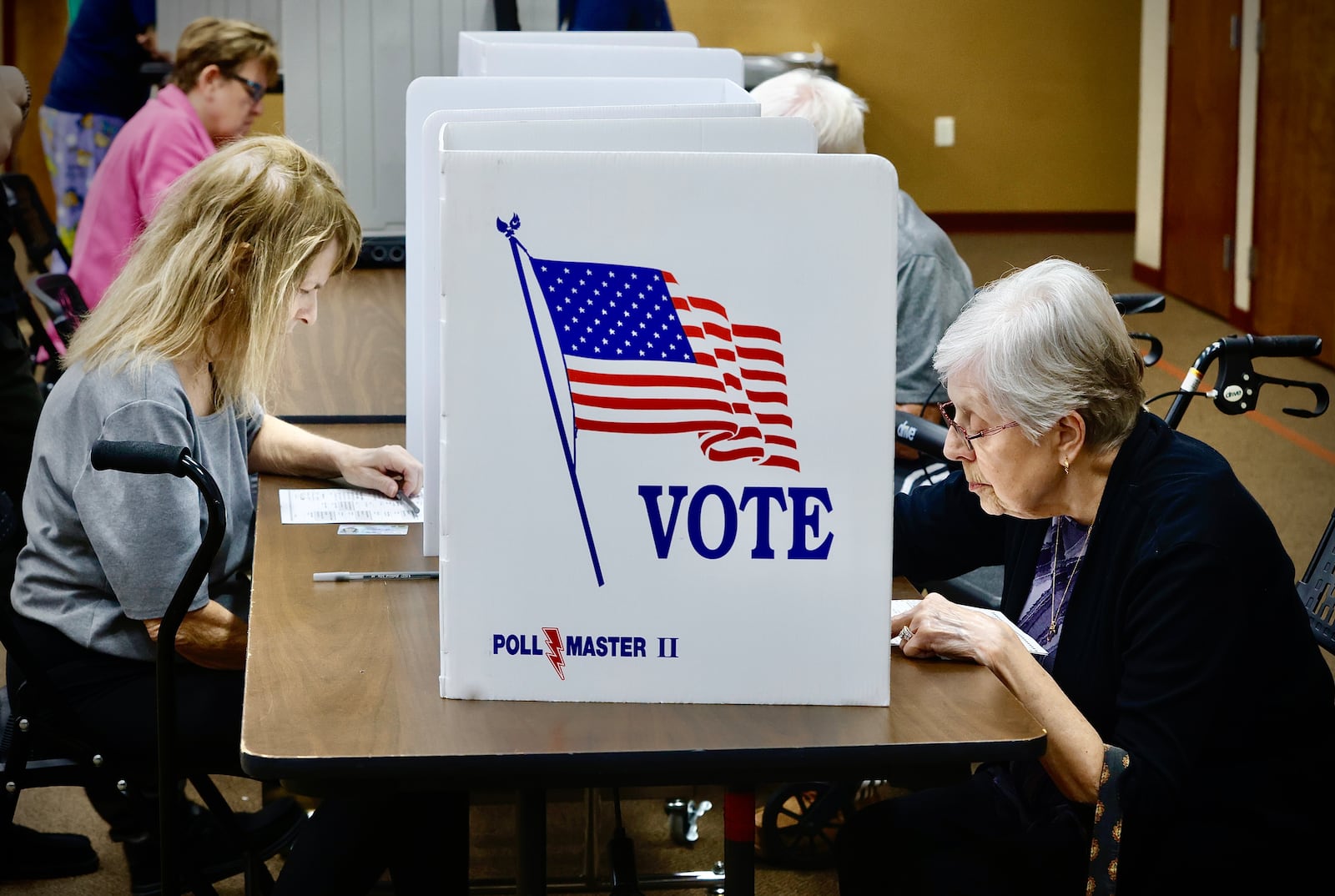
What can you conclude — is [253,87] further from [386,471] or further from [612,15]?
[386,471]

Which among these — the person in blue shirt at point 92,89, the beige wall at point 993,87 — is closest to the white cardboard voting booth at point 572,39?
the person in blue shirt at point 92,89

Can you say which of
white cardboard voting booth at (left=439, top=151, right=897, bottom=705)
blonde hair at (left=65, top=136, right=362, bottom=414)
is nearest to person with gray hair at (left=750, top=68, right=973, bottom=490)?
blonde hair at (left=65, top=136, right=362, bottom=414)

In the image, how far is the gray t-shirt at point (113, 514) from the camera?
1625 millimetres

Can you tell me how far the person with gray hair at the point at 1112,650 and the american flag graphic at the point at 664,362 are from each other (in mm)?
329

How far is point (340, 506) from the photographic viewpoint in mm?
1889

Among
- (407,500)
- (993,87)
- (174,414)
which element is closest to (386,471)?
(407,500)

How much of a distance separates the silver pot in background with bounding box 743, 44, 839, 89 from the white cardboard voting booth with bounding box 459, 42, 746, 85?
5252 millimetres

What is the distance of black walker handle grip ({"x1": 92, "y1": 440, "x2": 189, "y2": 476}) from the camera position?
4.72 feet

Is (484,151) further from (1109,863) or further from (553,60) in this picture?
(553,60)

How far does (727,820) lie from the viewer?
4.28 feet

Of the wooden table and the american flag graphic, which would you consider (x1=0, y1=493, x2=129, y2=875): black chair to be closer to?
the wooden table

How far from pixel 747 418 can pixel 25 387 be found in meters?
1.84

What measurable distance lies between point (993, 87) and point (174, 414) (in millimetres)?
8010

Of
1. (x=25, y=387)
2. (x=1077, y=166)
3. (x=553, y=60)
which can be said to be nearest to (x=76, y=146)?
(x=25, y=387)
